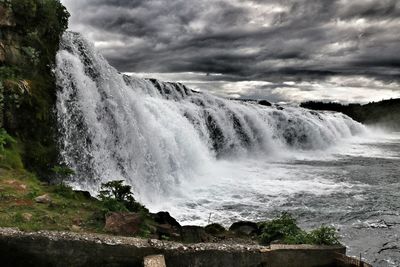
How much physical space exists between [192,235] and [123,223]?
1.63m

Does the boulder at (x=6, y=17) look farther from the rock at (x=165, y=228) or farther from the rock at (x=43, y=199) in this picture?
the rock at (x=165, y=228)

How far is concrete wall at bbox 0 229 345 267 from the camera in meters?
6.06

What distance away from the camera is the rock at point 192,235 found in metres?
8.27

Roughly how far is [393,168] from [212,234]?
18.4 meters

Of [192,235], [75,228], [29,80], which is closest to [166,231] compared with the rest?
[192,235]

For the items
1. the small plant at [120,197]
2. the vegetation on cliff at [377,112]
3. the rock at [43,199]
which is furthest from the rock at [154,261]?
the vegetation on cliff at [377,112]

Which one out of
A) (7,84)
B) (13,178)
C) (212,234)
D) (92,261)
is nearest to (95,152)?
(7,84)

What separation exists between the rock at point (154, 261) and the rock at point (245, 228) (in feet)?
15.1

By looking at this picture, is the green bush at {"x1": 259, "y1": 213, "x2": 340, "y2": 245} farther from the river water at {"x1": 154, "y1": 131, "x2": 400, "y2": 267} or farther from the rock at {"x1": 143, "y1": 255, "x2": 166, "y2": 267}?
the rock at {"x1": 143, "y1": 255, "x2": 166, "y2": 267}

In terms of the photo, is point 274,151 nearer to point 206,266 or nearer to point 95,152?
point 95,152

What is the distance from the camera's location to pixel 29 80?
12234 millimetres

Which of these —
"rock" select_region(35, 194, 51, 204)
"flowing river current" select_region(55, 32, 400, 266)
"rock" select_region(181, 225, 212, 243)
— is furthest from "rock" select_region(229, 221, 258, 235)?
"rock" select_region(35, 194, 51, 204)

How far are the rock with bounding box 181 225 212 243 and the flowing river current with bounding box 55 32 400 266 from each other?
93.3 inches

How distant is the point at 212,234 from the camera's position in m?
9.91
